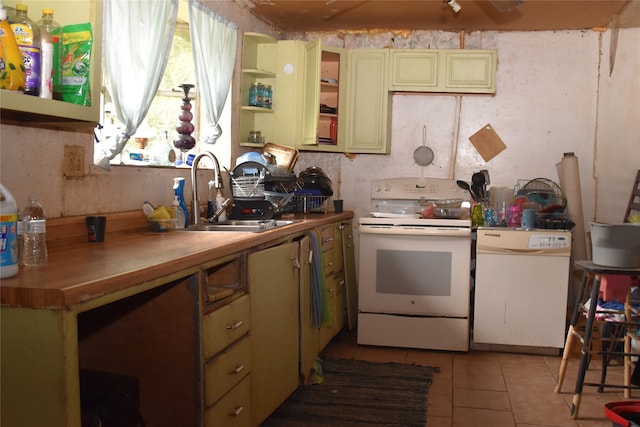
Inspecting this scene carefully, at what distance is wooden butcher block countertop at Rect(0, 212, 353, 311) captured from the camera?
4.38 feet

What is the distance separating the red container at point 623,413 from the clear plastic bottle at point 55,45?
7.81 ft

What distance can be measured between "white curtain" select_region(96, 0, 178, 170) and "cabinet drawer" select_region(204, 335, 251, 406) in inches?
39.4

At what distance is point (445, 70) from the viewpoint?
459cm

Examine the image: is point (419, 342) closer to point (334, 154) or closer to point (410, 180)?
point (410, 180)

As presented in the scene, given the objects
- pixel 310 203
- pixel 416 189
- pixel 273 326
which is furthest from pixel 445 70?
pixel 273 326

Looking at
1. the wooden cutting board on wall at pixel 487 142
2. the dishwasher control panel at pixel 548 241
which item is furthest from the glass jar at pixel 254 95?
the dishwasher control panel at pixel 548 241

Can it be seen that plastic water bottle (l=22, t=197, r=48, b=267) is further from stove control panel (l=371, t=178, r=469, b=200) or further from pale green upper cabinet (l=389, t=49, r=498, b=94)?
pale green upper cabinet (l=389, t=49, r=498, b=94)

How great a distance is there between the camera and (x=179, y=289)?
6.39ft

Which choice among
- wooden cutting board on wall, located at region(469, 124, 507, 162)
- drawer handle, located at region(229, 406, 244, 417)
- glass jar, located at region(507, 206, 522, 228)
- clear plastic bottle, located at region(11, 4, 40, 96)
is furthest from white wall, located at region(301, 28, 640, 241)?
clear plastic bottle, located at region(11, 4, 40, 96)

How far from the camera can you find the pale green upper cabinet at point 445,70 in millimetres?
4566

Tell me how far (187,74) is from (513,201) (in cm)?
249

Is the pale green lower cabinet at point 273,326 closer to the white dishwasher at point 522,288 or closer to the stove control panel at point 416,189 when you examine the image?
the white dishwasher at point 522,288

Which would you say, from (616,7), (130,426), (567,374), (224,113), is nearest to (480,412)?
(567,374)

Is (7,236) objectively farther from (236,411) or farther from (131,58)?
(131,58)
